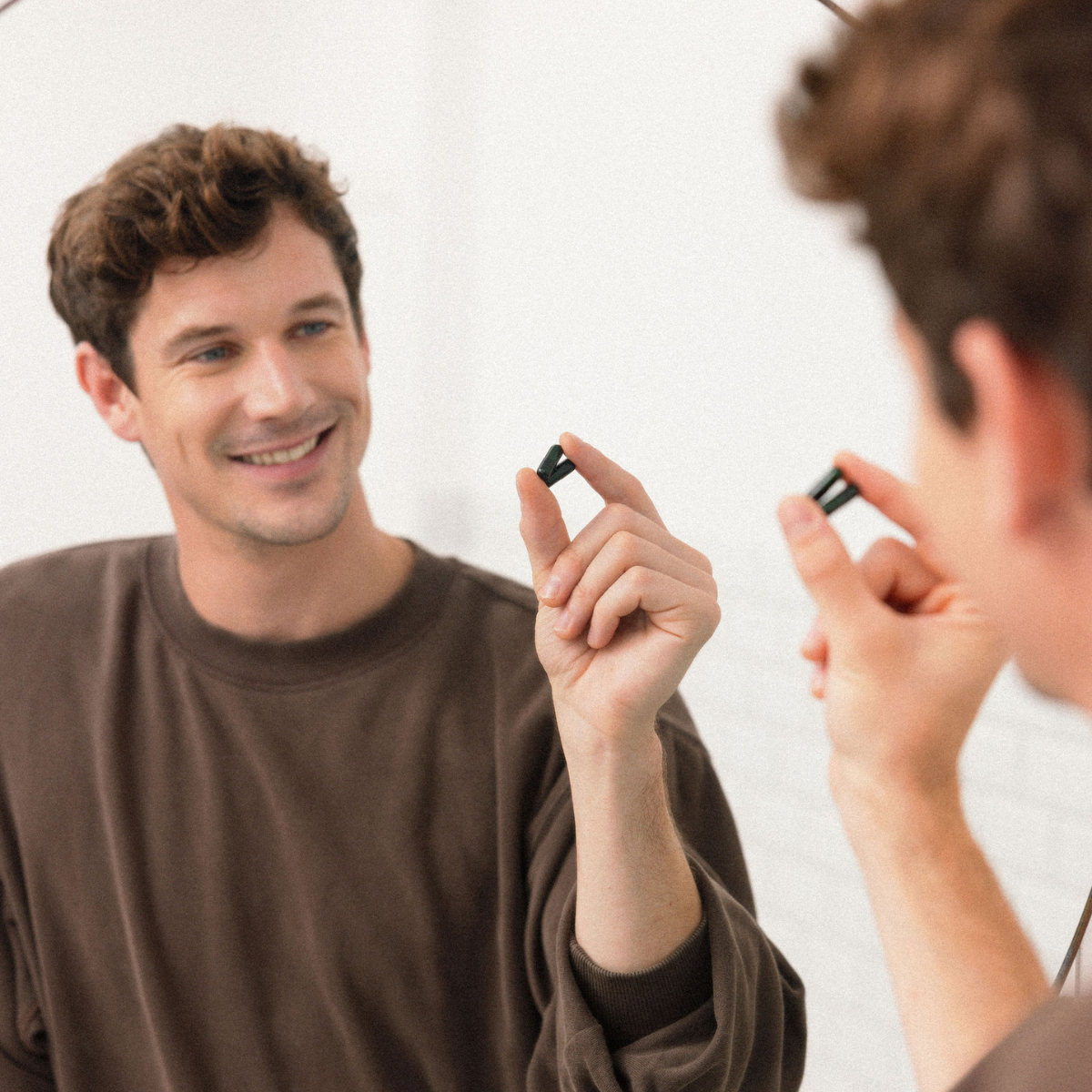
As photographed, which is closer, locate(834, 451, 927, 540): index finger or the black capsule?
locate(834, 451, 927, 540): index finger

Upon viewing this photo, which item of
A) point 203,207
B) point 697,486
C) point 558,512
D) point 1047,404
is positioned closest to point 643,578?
point 558,512

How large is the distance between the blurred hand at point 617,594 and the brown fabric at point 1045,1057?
1.01 feet

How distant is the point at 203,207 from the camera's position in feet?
2.82

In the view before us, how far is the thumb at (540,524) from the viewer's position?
70cm

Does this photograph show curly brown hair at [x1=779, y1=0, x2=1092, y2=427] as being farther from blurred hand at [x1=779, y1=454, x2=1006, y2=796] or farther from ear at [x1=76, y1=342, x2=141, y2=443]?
ear at [x1=76, y1=342, x2=141, y2=443]

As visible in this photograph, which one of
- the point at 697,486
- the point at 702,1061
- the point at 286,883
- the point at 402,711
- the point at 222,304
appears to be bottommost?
the point at 702,1061

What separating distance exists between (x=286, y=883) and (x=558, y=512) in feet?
1.29

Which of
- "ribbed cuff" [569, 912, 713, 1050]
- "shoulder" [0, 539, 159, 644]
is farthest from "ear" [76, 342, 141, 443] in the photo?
"ribbed cuff" [569, 912, 713, 1050]

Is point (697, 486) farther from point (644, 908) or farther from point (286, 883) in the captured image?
point (286, 883)

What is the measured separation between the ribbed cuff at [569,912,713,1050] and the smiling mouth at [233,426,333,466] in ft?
1.36

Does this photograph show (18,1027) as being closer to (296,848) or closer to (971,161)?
(296,848)

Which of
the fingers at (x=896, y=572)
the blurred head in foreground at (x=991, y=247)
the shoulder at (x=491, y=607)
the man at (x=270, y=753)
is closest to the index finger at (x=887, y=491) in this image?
the fingers at (x=896, y=572)

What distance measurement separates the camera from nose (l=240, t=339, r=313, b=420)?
0.89 meters

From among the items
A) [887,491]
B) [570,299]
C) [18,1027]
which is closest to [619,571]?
[887,491]
